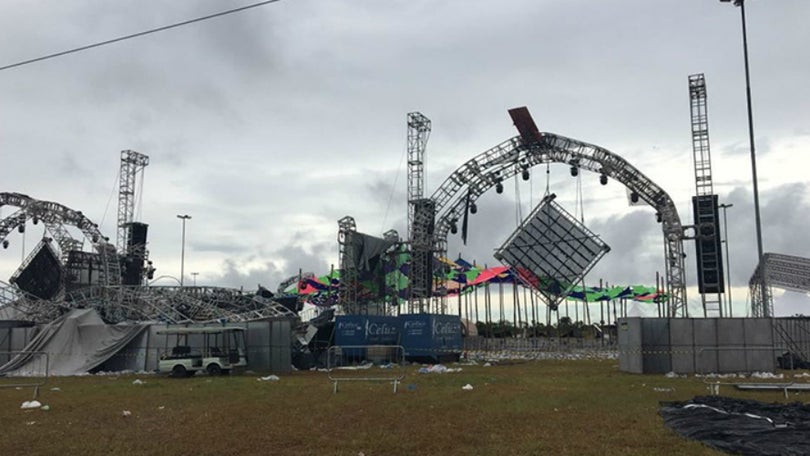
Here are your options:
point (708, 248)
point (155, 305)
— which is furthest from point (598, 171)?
point (155, 305)

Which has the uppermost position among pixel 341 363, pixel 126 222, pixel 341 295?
pixel 126 222

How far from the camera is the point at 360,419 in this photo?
14.0 m

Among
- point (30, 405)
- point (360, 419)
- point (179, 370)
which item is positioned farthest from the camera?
point (179, 370)

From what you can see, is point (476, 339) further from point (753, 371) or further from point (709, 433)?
point (709, 433)

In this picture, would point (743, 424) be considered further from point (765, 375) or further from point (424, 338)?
point (424, 338)

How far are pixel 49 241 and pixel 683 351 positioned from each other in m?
54.6

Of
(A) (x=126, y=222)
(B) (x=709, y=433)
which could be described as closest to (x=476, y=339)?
(A) (x=126, y=222)

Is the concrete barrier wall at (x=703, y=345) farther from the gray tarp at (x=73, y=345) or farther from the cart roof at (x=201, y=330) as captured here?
the gray tarp at (x=73, y=345)

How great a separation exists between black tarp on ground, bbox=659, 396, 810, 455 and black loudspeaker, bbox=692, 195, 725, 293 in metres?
26.1

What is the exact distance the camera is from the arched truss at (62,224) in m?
55.4

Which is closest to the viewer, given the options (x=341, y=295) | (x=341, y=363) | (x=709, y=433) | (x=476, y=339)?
(x=709, y=433)

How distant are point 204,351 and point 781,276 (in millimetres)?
57768

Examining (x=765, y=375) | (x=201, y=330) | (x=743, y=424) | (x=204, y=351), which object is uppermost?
(x=201, y=330)

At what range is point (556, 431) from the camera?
11961 mm
